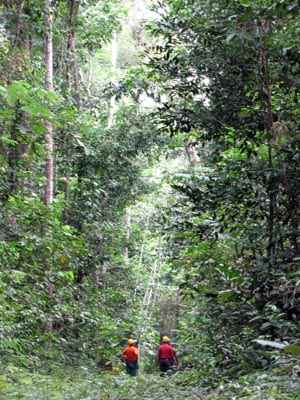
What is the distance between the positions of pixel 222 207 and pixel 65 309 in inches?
185

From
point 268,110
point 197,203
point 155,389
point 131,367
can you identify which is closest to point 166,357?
point 131,367

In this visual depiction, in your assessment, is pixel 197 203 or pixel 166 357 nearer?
pixel 197 203

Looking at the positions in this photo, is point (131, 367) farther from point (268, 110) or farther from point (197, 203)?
point (268, 110)

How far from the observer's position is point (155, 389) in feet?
20.9

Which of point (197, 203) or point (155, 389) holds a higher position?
point (197, 203)

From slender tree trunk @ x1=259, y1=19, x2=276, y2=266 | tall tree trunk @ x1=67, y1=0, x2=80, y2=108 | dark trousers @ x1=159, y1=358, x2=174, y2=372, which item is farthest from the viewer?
dark trousers @ x1=159, y1=358, x2=174, y2=372

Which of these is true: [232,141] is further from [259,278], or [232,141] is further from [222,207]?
[259,278]

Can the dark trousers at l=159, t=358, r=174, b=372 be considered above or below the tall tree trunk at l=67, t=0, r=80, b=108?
below

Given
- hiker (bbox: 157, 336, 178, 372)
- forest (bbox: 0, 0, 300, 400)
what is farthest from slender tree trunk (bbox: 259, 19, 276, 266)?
hiker (bbox: 157, 336, 178, 372)

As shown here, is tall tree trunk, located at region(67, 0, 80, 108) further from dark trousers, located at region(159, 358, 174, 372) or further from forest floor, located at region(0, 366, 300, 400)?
forest floor, located at region(0, 366, 300, 400)

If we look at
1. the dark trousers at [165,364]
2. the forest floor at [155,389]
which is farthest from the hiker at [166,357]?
the forest floor at [155,389]

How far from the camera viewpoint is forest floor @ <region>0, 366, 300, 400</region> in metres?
3.69

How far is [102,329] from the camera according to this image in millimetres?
13922

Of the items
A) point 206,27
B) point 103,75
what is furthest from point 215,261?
point 103,75
